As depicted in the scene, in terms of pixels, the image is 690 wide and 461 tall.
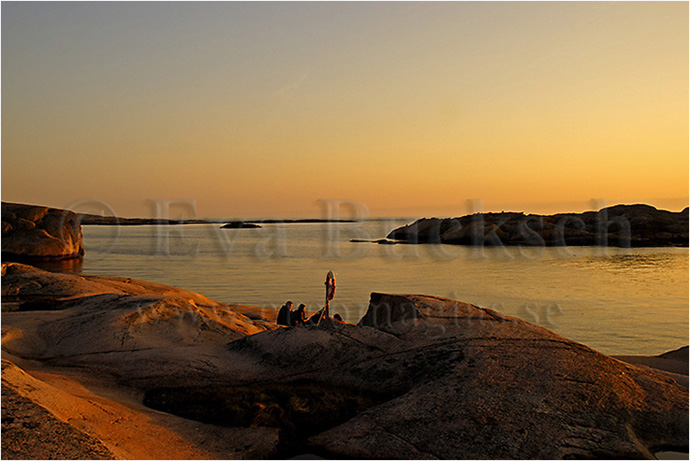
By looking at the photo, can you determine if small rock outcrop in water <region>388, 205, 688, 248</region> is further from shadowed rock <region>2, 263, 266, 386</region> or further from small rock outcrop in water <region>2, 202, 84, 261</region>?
shadowed rock <region>2, 263, 266, 386</region>

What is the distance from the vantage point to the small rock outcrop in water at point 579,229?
65875mm

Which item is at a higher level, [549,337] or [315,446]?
[549,337]

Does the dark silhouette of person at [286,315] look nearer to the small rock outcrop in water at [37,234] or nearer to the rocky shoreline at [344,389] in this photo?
the rocky shoreline at [344,389]

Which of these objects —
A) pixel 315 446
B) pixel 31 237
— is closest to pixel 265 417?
pixel 315 446

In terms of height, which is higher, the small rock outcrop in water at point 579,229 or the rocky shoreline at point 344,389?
the small rock outcrop in water at point 579,229

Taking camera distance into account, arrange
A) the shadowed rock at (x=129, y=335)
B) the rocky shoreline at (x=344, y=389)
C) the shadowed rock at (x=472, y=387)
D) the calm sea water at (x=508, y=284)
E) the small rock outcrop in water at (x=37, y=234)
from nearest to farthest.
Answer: the rocky shoreline at (x=344, y=389) → the shadowed rock at (x=472, y=387) → the shadowed rock at (x=129, y=335) → the calm sea water at (x=508, y=284) → the small rock outcrop in water at (x=37, y=234)

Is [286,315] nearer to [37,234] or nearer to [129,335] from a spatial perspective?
[129,335]

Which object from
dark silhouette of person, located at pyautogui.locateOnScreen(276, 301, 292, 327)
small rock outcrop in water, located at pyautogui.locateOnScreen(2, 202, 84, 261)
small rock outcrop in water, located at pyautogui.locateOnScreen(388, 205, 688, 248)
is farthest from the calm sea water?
small rock outcrop in water, located at pyautogui.locateOnScreen(388, 205, 688, 248)

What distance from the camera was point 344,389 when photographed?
Answer: 9000mm

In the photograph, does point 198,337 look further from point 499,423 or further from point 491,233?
point 491,233

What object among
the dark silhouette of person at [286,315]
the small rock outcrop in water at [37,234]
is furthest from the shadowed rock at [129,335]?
the small rock outcrop in water at [37,234]

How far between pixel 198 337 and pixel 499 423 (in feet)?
23.3

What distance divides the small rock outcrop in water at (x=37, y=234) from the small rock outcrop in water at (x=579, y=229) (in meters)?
44.7

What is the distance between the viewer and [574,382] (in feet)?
26.4
